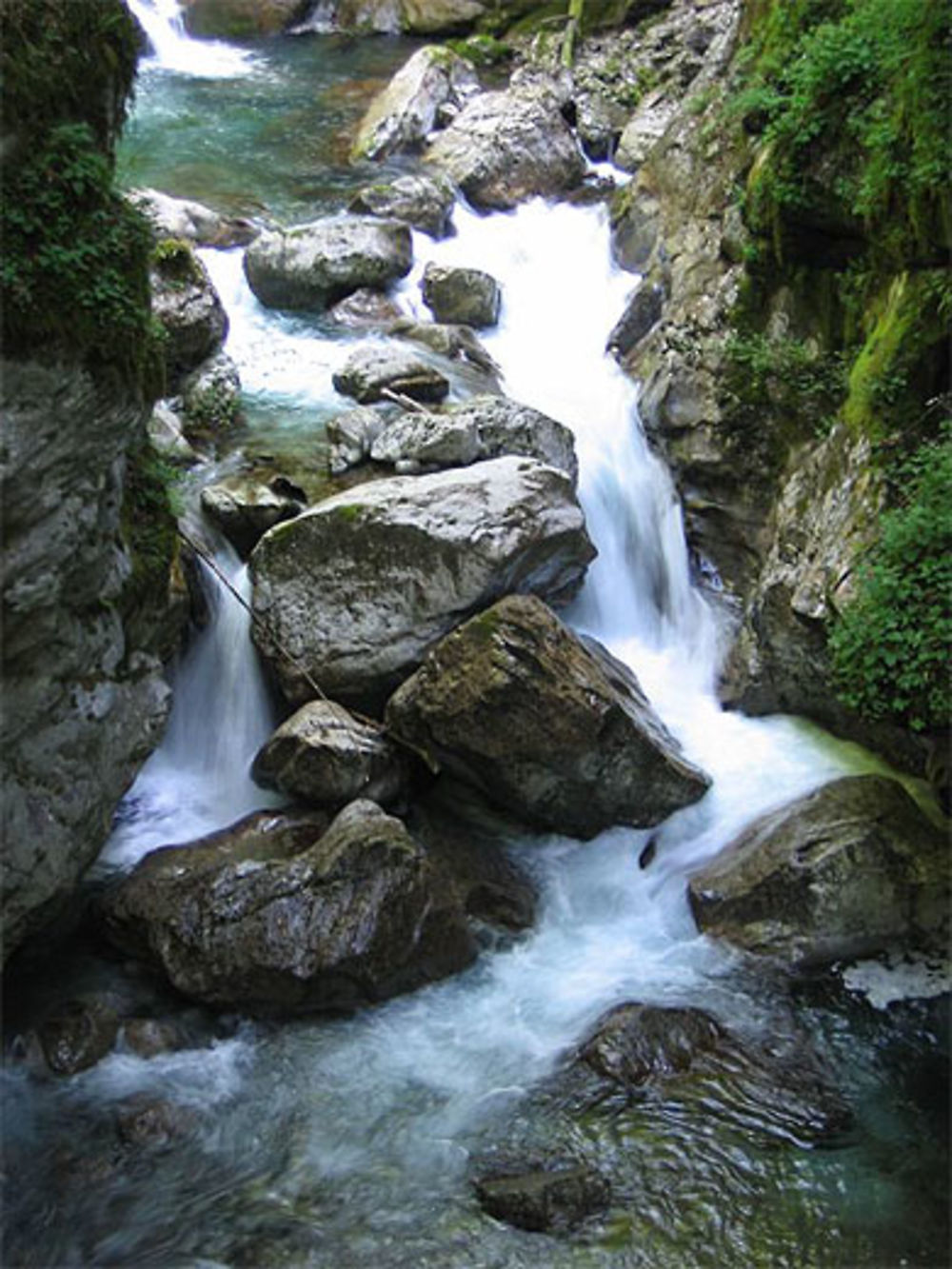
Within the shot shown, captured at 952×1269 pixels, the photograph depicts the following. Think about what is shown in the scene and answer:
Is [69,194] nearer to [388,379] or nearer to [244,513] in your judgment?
[244,513]

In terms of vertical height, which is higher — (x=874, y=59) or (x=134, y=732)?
(x=874, y=59)

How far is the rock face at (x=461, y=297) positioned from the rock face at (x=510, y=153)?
3.52 metres

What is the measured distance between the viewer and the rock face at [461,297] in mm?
12727

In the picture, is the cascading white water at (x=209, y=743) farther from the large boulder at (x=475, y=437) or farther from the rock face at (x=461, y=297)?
the rock face at (x=461, y=297)

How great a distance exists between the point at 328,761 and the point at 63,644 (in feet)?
7.16

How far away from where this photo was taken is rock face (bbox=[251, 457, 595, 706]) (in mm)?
7766

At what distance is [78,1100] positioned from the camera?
18.6ft

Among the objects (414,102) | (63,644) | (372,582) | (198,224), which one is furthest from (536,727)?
(414,102)

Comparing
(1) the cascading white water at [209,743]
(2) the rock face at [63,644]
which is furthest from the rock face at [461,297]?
(2) the rock face at [63,644]

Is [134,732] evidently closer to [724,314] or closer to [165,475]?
[165,475]

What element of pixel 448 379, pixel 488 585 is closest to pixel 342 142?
pixel 448 379

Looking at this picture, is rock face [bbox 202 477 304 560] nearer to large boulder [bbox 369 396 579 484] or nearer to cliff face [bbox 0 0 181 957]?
large boulder [bbox 369 396 579 484]

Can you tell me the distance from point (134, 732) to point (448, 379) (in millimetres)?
5909

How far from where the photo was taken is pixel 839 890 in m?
6.76
